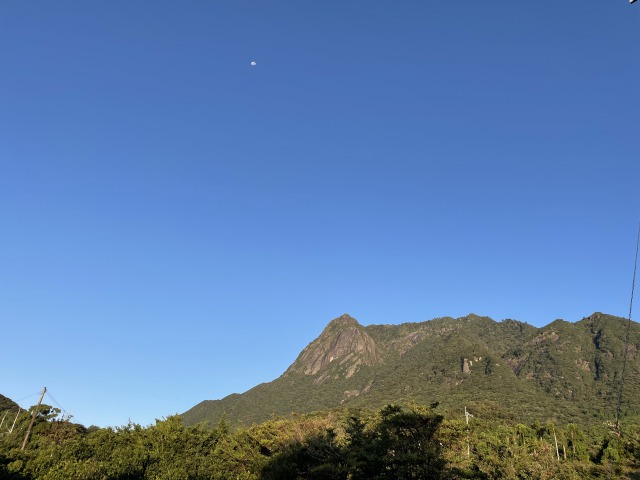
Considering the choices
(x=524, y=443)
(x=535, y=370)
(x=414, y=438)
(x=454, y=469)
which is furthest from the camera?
(x=535, y=370)

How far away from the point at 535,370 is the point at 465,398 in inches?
3144

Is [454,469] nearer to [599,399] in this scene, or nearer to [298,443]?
[298,443]

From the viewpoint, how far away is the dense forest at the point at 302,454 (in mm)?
25500

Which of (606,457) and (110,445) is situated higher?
(606,457)

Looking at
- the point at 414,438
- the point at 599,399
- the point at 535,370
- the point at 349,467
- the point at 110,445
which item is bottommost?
the point at 110,445

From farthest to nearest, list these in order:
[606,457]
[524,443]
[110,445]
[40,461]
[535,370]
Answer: [535,370], [524,443], [606,457], [110,445], [40,461]

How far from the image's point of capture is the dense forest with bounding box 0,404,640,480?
2550 centimetres

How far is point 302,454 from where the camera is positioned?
33.4 metres

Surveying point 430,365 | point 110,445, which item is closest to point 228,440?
point 110,445

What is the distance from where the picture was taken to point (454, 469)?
28141mm

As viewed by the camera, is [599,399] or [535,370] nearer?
[599,399]

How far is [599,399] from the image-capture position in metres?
144

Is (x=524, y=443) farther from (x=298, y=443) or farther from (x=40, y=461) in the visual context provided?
(x=40, y=461)

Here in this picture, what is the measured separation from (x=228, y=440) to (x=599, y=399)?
499ft
